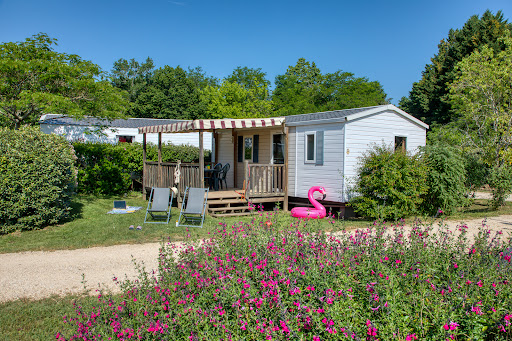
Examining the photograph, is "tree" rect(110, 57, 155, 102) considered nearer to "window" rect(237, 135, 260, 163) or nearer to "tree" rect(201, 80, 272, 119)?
"tree" rect(201, 80, 272, 119)

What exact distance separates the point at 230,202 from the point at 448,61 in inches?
1043

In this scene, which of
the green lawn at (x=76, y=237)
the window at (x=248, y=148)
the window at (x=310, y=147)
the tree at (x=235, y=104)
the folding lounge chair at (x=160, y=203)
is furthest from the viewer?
the tree at (x=235, y=104)

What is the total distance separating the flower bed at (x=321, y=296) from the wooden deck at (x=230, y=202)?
22.8 ft

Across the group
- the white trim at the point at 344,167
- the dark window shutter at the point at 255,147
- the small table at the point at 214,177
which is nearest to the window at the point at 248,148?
the dark window shutter at the point at 255,147

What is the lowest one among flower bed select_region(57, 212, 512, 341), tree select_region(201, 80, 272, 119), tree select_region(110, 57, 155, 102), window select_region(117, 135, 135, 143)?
flower bed select_region(57, 212, 512, 341)

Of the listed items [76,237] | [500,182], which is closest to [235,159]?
[76,237]

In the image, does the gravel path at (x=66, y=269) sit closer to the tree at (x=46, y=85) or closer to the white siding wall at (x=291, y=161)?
the tree at (x=46, y=85)

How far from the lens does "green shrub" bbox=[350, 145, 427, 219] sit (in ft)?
32.3

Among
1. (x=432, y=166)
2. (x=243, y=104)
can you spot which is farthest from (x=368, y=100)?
(x=432, y=166)

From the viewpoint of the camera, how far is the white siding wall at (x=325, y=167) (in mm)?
10953

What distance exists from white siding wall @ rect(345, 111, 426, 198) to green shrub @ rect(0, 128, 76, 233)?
7.29 m

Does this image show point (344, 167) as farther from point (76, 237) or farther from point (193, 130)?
point (76, 237)

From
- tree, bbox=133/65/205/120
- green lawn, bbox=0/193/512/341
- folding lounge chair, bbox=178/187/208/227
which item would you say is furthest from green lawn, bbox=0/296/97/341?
tree, bbox=133/65/205/120

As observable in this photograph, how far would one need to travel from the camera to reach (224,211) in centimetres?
1115
